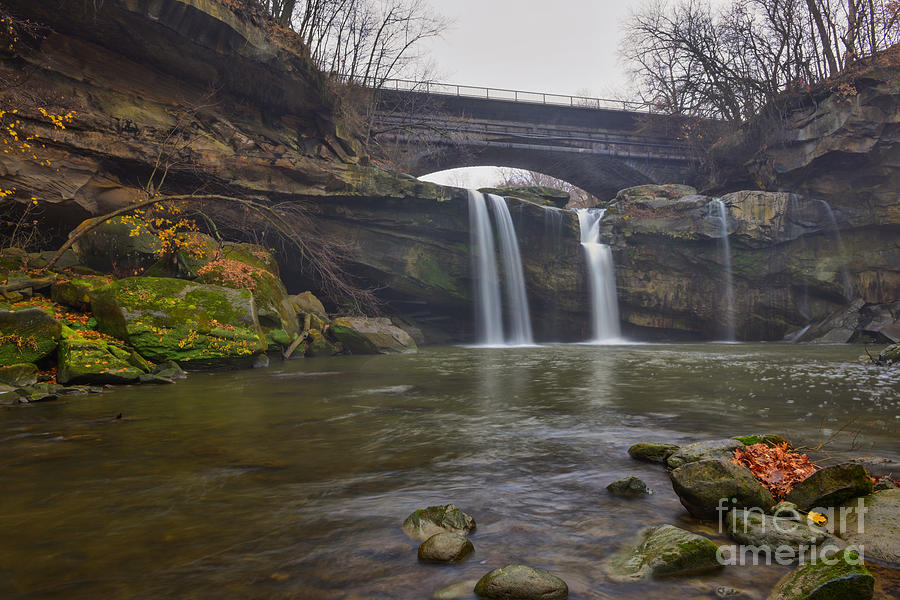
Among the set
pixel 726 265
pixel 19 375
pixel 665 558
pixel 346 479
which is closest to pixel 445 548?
pixel 665 558

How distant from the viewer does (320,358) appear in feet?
45.4

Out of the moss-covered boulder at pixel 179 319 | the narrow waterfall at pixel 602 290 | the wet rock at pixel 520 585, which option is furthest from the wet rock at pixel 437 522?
the narrow waterfall at pixel 602 290

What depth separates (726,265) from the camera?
71.9 ft

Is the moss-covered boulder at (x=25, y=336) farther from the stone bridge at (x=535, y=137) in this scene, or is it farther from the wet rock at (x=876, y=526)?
the stone bridge at (x=535, y=137)

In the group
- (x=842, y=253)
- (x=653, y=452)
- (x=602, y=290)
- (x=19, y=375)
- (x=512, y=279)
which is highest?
(x=842, y=253)

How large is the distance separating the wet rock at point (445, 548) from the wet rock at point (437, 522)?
177 mm

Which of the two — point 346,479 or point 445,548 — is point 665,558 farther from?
point 346,479

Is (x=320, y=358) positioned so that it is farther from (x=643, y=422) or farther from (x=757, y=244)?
(x=757, y=244)

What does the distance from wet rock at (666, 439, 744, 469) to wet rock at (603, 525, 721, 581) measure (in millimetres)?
1386

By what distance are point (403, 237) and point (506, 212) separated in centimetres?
477

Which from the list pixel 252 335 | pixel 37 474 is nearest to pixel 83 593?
pixel 37 474

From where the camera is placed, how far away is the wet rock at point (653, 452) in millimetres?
3899

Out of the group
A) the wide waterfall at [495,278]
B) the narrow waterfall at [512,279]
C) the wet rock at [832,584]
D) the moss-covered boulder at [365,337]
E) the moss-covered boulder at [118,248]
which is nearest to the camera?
the wet rock at [832,584]

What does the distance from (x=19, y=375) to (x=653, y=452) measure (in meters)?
8.95
